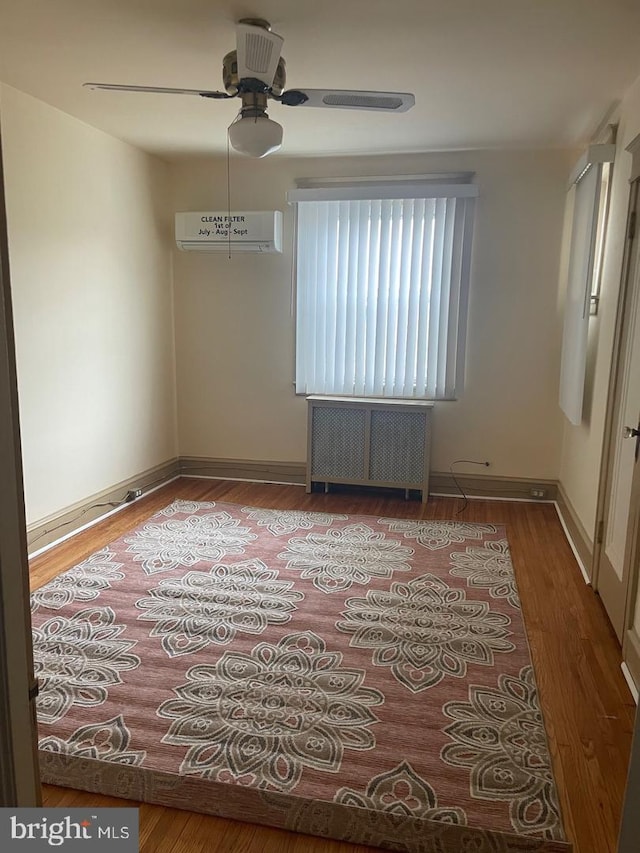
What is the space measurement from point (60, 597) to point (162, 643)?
2.54ft

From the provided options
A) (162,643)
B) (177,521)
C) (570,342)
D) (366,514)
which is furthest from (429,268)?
(162,643)

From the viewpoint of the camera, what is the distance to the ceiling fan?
2512 mm

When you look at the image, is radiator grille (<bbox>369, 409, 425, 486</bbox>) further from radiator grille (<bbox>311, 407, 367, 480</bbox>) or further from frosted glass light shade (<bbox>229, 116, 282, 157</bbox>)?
frosted glass light shade (<bbox>229, 116, 282, 157</bbox>)

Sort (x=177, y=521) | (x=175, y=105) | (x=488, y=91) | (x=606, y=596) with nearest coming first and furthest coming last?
1. (x=606, y=596)
2. (x=488, y=91)
3. (x=175, y=105)
4. (x=177, y=521)

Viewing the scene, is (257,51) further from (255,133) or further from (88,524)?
(88,524)

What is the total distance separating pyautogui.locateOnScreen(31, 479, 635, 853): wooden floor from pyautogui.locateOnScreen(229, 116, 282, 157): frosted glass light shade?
2558 mm

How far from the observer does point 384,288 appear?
4.85 metres

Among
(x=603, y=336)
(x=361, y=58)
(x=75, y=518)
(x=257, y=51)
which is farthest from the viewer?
(x=75, y=518)

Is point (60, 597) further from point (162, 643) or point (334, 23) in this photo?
point (334, 23)

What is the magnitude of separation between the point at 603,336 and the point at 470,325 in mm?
1501

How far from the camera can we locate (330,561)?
367cm

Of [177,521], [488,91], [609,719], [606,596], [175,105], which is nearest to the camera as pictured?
[609,719]

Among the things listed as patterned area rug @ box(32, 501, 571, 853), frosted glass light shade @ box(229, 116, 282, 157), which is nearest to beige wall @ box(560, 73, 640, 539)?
patterned area rug @ box(32, 501, 571, 853)

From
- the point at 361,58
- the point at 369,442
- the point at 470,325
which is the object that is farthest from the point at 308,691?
the point at 470,325
